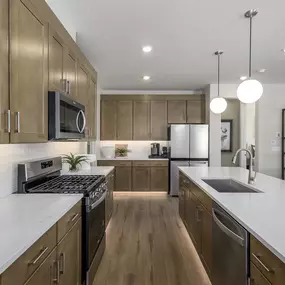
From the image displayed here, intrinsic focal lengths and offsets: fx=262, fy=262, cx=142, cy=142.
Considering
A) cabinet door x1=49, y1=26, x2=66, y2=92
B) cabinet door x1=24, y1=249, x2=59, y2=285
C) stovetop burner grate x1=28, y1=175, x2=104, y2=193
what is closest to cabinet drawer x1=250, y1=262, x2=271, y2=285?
cabinet door x1=24, y1=249, x2=59, y2=285

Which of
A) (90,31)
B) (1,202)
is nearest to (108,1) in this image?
(90,31)

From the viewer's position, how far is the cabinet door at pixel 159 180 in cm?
630

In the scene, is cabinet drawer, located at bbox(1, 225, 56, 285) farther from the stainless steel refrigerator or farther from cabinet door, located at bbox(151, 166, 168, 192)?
cabinet door, located at bbox(151, 166, 168, 192)

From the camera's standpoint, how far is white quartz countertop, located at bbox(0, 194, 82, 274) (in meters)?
1.04

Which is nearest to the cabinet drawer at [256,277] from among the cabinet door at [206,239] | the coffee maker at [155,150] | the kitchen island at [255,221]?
the kitchen island at [255,221]

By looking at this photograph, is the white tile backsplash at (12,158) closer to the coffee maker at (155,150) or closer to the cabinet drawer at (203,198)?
the cabinet drawer at (203,198)

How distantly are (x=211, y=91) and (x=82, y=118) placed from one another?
395cm

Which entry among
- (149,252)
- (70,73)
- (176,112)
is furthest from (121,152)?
(70,73)

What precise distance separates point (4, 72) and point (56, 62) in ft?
2.90

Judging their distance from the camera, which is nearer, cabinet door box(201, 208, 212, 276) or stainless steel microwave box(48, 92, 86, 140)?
stainless steel microwave box(48, 92, 86, 140)

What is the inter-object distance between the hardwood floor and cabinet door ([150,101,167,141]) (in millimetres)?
2322

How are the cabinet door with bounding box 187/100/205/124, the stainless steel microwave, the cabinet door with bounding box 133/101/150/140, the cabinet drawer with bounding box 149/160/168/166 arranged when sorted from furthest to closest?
the cabinet door with bounding box 133/101/150/140 → the cabinet door with bounding box 187/100/205/124 → the cabinet drawer with bounding box 149/160/168/166 → the stainless steel microwave

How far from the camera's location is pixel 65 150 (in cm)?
338

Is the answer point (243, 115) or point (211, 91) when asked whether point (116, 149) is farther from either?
point (243, 115)
